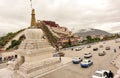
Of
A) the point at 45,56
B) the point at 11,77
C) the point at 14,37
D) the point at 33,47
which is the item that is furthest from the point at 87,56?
the point at 14,37

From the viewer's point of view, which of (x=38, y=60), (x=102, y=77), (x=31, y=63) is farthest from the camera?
(x=38, y=60)

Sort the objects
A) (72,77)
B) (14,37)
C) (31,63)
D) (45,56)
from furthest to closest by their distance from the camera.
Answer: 1. (14,37)
2. (45,56)
3. (31,63)
4. (72,77)

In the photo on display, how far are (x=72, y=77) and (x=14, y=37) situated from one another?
49184 millimetres

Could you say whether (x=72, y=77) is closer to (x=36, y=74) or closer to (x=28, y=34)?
(x=36, y=74)

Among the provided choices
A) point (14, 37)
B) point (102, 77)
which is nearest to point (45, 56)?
point (102, 77)

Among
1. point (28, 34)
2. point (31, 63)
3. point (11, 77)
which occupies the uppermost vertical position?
point (28, 34)

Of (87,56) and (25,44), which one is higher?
(25,44)

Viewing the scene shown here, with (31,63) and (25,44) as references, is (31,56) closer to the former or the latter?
(31,63)

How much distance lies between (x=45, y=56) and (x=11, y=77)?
18.0 feet

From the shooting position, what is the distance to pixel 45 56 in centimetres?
2008

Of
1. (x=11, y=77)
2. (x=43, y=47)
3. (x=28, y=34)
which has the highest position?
(x=28, y=34)

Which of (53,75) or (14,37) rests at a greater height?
(14,37)

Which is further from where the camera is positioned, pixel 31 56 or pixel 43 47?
pixel 43 47

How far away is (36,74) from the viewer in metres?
17.6
